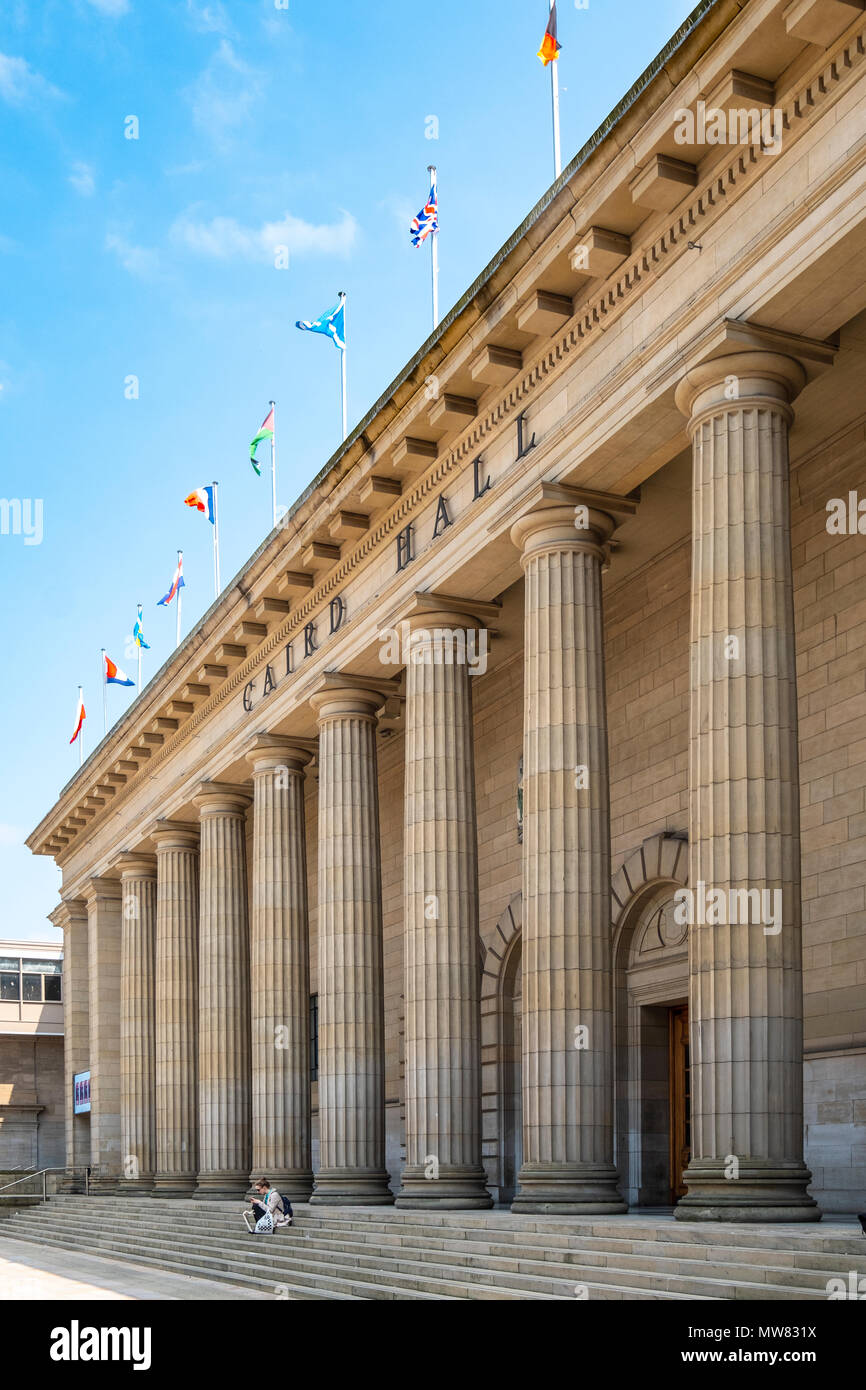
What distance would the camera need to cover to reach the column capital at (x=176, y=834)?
45.8 meters

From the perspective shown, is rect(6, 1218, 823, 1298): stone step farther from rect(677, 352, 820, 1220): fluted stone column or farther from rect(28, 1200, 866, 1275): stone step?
rect(677, 352, 820, 1220): fluted stone column

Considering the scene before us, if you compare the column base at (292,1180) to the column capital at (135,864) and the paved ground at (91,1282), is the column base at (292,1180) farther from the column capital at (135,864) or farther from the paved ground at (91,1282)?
the column capital at (135,864)

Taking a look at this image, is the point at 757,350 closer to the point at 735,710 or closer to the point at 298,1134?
the point at 735,710

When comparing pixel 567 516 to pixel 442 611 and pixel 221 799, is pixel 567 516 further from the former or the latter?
pixel 221 799

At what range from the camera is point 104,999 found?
5478 cm

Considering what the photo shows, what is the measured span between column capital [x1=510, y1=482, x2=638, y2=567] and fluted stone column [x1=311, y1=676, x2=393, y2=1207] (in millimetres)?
8911

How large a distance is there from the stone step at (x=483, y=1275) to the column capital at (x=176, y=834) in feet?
52.0

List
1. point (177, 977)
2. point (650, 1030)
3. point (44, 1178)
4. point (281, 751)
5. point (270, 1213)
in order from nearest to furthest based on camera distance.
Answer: point (270, 1213) → point (650, 1030) → point (281, 751) → point (177, 977) → point (44, 1178)

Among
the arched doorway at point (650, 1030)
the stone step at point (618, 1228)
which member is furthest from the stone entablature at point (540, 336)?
the stone step at point (618, 1228)

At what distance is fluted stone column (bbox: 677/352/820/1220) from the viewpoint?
1886 cm

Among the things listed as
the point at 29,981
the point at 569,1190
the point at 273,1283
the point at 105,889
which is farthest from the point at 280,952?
the point at 29,981

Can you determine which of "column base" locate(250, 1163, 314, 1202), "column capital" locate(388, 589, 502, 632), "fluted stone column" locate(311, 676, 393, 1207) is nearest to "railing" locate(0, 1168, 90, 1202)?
"column base" locate(250, 1163, 314, 1202)

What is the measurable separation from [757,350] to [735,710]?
4.50 m

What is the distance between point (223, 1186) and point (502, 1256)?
2037 cm
